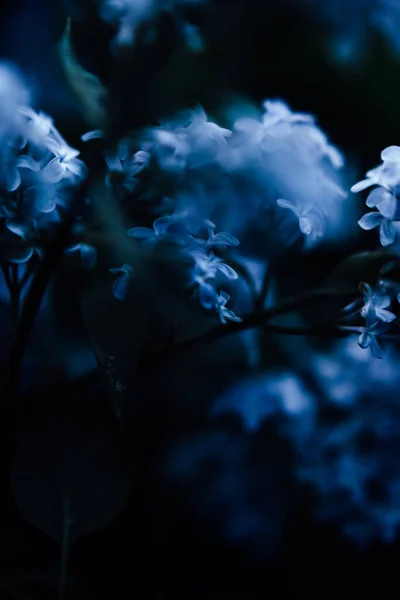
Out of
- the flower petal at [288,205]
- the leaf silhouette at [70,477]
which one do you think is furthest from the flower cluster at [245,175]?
the leaf silhouette at [70,477]

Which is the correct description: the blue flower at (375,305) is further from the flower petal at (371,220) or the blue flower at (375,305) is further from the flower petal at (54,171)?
the flower petal at (54,171)

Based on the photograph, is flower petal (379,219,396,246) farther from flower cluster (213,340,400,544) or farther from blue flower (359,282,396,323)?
flower cluster (213,340,400,544)

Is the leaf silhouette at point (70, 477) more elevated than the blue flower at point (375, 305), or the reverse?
the blue flower at point (375, 305)

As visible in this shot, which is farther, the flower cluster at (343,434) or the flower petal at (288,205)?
the flower cluster at (343,434)

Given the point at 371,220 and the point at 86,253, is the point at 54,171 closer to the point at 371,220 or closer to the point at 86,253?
the point at 86,253

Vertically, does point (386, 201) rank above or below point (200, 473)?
above

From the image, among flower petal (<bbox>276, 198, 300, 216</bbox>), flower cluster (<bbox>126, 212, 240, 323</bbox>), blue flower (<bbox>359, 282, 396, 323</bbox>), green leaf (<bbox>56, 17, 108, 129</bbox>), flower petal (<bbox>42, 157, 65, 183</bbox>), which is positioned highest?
green leaf (<bbox>56, 17, 108, 129</bbox>)

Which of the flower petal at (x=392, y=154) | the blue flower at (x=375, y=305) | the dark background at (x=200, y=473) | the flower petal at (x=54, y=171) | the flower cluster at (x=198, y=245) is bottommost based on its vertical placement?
the dark background at (x=200, y=473)

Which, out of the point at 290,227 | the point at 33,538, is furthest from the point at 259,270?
the point at 33,538

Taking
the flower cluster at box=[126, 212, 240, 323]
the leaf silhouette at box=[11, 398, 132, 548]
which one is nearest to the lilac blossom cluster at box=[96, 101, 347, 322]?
the flower cluster at box=[126, 212, 240, 323]

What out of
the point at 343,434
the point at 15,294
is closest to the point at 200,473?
the point at 343,434

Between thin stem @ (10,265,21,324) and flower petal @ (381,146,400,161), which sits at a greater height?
flower petal @ (381,146,400,161)
